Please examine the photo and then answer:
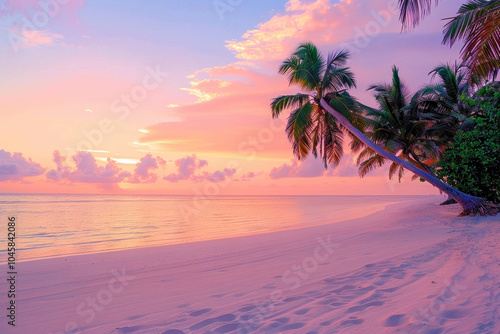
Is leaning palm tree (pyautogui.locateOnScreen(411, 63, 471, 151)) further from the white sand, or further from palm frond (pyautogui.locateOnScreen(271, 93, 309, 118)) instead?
the white sand

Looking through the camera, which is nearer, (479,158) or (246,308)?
(246,308)

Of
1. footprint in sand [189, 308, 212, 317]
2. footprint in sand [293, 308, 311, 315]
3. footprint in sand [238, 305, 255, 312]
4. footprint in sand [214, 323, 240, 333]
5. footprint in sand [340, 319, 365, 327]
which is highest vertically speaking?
footprint in sand [189, 308, 212, 317]

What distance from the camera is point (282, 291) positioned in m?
4.66

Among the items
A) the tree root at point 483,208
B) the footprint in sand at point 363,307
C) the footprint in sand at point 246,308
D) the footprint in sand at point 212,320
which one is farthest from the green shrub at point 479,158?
the footprint in sand at point 212,320

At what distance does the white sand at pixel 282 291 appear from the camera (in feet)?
11.0

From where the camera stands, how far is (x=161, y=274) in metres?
6.62

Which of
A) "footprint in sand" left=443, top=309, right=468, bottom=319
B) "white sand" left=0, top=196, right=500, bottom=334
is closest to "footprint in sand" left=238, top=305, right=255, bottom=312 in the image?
"white sand" left=0, top=196, right=500, bottom=334

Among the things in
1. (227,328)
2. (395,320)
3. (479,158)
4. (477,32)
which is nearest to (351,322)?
(395,320)

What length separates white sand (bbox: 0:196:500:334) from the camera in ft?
11.0

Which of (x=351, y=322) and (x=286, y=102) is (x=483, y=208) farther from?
(x=351, y=322)

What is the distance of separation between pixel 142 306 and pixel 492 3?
1011cm

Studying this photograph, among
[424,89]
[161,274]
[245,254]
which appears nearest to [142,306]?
[161,274]

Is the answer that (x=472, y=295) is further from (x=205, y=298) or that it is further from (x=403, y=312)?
(x=205, y=298)

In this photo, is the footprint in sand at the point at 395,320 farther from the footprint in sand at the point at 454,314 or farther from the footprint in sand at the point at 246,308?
the footprint in sand at the point at 246,308
